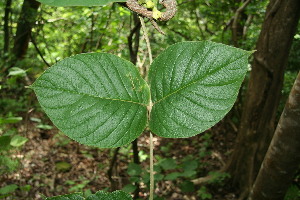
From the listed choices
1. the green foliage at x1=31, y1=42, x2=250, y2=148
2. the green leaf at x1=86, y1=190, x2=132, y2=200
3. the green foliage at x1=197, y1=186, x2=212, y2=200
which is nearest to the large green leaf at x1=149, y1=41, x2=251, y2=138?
the green foliage at x1=31, y1=42, x2=250, y2=148

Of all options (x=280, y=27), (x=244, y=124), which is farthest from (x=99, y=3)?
(x=244, y=124)

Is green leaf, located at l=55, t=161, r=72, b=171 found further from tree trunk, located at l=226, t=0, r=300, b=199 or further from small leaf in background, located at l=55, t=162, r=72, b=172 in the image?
tree trunk, located at l=226, t=0, r=300, b=199

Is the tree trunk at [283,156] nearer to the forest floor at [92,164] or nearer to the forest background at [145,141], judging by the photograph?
the forest background at [145,141]

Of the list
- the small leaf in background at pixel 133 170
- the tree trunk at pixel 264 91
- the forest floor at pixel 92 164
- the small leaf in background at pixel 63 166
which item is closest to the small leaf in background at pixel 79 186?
the forest floor at pixel 92 164

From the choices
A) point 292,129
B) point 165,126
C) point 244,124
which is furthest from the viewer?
point 244,124

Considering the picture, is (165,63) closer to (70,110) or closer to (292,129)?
(70,110)
